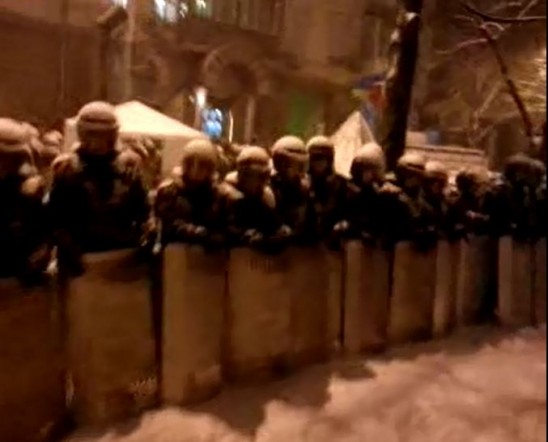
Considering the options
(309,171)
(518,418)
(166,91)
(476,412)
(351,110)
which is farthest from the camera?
(309,171)

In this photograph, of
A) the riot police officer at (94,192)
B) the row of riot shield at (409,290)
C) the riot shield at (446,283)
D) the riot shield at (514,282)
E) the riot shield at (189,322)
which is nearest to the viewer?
the riot shield at (514,282)

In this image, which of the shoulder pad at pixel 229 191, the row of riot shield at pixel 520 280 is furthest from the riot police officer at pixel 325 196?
the row of riot shield at pixel 520 280

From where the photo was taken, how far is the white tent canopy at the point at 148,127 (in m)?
1.67

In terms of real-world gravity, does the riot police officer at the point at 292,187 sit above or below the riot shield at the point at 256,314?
above

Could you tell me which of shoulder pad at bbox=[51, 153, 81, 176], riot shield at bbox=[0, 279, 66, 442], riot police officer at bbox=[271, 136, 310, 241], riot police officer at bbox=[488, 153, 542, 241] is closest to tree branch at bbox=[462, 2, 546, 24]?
riot police officer at bbox=[488, 153, 542, 241]

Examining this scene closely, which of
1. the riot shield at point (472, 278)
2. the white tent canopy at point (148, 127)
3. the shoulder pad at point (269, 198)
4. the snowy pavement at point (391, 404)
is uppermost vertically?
the white tent canopy at point (148, 127)

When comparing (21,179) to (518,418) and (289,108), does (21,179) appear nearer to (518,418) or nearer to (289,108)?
(289,108)

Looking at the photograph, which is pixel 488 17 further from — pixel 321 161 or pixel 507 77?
pixel 321 161

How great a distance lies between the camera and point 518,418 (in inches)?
45.3

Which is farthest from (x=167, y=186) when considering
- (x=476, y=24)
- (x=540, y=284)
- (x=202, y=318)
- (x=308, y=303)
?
(x=540, y=284)

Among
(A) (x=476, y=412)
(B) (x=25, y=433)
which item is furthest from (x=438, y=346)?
(B) (x=25, y=433)

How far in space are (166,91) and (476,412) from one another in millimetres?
855

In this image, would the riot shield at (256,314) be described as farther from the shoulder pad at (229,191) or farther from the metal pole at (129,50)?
the metal pole at (129,50)

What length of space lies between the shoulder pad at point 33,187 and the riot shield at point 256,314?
1.62 feet
